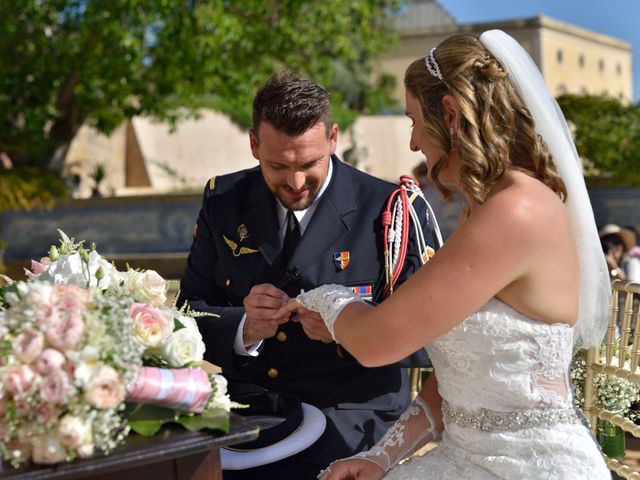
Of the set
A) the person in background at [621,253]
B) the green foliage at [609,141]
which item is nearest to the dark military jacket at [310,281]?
the person in background at [621,253]

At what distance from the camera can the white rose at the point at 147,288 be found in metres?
2.20

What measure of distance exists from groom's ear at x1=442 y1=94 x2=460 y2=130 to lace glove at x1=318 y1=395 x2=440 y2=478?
899mm

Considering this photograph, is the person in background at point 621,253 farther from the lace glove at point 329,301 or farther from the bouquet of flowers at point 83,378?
the bouquet of flowers at point 83,378

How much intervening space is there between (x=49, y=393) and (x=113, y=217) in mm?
11628

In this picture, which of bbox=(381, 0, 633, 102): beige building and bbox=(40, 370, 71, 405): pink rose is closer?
bbox=(40, 370, 71, 405): pink rose

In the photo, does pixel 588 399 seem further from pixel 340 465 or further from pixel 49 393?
pixel 49 393

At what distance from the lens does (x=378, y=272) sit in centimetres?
310

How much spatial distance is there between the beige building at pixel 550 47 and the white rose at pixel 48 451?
32627 millimetres

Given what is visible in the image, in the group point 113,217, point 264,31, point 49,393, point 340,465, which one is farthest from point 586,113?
point 49,393

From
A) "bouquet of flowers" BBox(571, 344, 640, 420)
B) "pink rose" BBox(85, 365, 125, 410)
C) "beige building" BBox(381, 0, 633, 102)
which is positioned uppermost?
"beige building" BBox(381, 0, 633, 102)

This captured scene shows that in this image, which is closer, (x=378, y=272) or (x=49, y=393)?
(x=49, y=393)

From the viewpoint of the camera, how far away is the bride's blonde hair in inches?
87.3

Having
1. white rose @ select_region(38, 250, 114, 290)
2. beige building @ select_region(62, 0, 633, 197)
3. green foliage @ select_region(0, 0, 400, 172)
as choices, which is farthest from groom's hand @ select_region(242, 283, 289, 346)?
beige building @ select_region(62, 0, 633, 197)

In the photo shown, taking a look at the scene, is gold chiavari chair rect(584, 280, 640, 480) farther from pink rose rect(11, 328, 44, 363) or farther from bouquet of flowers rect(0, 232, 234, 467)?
pink rose rect(11, 328, 44, 363)
